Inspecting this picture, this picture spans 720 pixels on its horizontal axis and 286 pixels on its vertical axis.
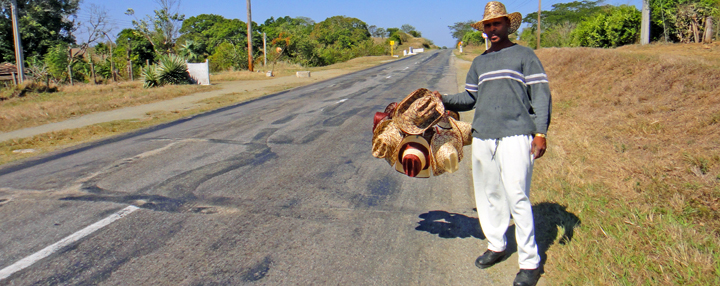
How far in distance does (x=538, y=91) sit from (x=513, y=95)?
0.52ft

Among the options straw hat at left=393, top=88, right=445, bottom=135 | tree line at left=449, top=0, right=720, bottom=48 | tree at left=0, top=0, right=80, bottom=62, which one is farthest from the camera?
tree at left=0, top=0, right=80, bottom=62

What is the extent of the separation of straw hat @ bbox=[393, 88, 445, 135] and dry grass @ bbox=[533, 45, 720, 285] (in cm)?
140

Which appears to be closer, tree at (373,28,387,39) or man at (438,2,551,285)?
man at (438,2,551,285)

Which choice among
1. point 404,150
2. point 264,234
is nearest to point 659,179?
point 404,150

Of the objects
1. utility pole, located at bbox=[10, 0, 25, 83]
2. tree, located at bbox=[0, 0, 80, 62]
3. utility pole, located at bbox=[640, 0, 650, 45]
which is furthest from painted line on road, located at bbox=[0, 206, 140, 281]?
tree, located at bbox=[0, 0, 80, 62]

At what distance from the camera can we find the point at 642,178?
17.0 ft

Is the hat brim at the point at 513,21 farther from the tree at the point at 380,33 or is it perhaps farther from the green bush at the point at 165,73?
the tree at the point at 380,33

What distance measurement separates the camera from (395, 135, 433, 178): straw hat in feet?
11.3

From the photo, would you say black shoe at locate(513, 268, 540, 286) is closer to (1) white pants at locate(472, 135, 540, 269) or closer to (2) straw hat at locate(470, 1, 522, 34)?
(1) white pants at locate(472, 135, 540, 269)

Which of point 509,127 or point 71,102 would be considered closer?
point 509,127

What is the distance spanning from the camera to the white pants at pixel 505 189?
3.17m

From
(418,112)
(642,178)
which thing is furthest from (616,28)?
(418,112)

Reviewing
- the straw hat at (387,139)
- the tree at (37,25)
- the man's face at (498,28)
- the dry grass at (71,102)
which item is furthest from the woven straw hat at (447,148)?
the tree at (37,25)

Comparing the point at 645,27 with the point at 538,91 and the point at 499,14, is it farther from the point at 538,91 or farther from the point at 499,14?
the point at 538,91
